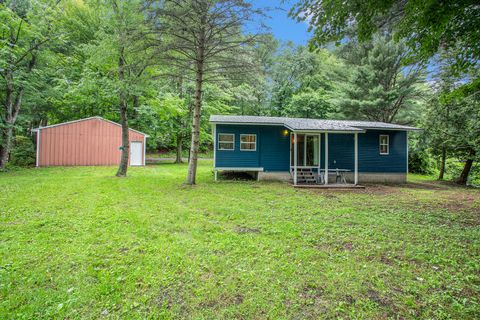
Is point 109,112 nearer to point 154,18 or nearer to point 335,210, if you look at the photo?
point 154,18

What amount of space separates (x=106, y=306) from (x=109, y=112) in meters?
20.6

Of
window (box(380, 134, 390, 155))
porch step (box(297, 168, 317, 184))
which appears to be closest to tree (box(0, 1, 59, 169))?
porch step (box(297, 168, 317, 184))

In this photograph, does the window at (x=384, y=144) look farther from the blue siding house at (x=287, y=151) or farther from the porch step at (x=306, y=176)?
the porch step at (x=306, y=176)

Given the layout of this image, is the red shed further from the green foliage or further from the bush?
the green foliage

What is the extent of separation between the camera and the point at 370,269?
9.91 feet

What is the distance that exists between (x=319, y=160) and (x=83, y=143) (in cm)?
1569

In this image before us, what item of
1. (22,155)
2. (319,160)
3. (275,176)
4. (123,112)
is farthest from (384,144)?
(22,155)

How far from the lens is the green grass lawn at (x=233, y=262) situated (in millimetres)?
2283

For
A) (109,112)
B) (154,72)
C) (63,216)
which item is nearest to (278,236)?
(63,216)

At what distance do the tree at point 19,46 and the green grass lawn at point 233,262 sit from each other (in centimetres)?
962

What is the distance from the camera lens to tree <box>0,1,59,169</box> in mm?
11742

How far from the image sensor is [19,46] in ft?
41.6

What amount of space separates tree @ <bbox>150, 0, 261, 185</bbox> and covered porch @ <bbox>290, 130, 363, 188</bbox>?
14.1 feet

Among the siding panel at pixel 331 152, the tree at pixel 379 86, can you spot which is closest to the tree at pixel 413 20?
the siding panel at pixel 331 152
